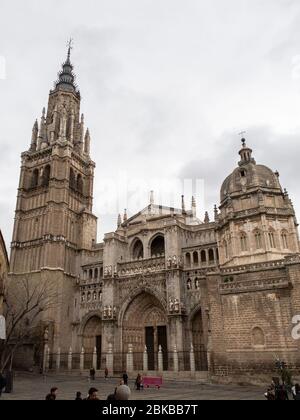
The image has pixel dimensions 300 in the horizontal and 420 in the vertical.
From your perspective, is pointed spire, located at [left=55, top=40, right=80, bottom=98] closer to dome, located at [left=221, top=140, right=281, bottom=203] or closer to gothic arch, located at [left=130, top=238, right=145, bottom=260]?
gothic arch, located at [left=130, top=238, right=145, bottom=260]

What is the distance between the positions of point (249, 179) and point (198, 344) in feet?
54.3

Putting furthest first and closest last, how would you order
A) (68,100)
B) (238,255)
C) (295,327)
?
(68,100) → (238,255) → (295,327)

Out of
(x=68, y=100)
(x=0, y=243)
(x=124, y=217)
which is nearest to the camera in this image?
(x=0, y=243)

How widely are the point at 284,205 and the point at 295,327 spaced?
1329 centimetres

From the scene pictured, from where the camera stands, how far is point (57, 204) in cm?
4422

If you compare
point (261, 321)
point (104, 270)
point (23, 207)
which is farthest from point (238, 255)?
point (23, 207)

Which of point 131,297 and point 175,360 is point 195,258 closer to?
point 131,297

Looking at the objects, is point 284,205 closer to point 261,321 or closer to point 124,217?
point 261,321

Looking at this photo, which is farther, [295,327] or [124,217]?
[124,217]

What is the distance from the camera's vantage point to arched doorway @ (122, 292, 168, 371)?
3678cm

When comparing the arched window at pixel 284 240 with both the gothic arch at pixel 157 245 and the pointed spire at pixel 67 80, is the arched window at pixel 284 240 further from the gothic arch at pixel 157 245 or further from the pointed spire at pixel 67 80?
the pointed spire at pixel 67 80

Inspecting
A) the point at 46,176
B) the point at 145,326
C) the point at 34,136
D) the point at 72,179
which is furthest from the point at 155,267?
the point at 34,136

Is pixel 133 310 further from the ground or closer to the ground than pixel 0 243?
closer to the ground

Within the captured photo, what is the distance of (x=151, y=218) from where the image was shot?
145 ft
